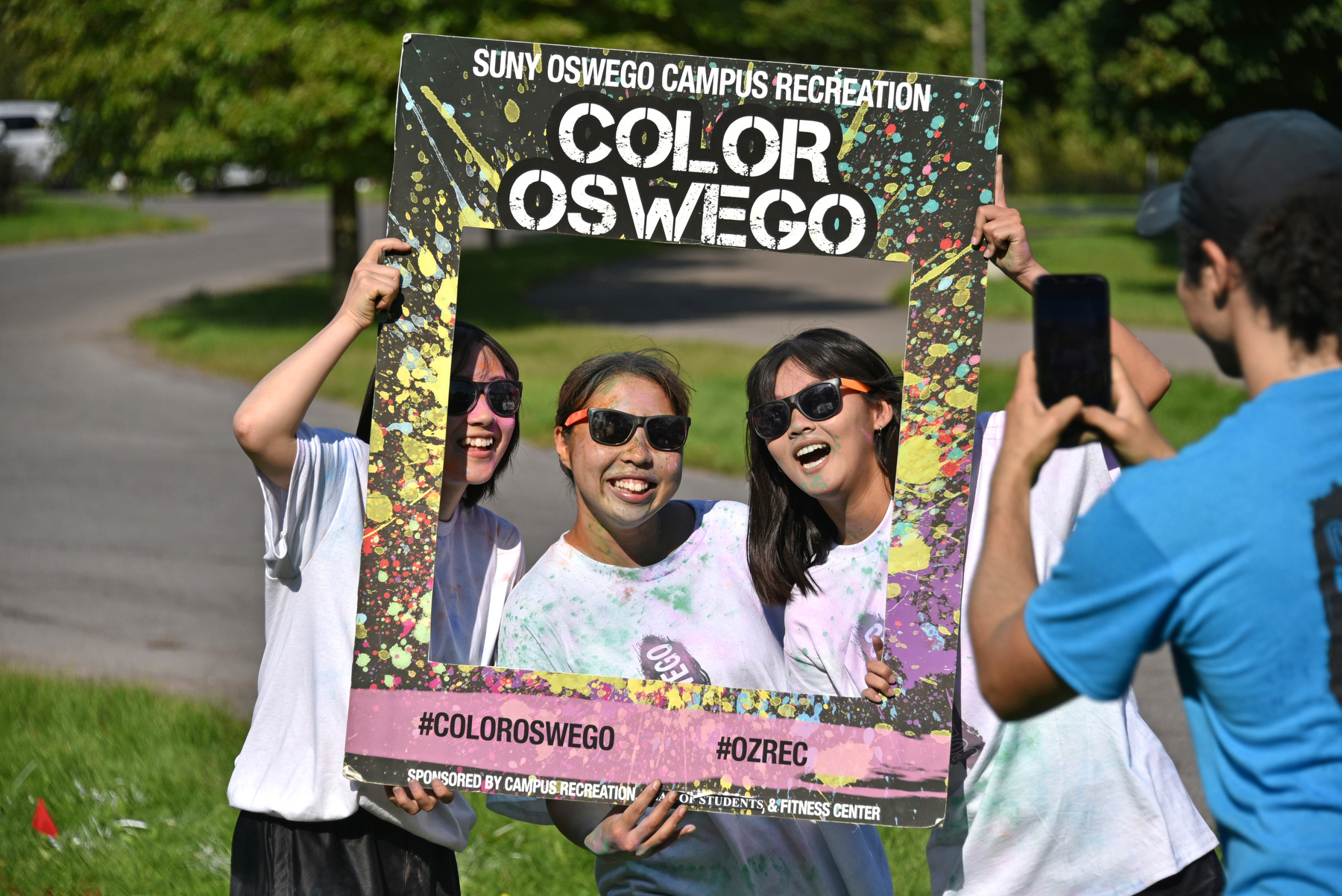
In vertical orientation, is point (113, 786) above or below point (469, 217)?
below

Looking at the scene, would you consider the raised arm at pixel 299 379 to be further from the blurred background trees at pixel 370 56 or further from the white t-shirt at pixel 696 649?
the blurred background trees at pixel 370 56

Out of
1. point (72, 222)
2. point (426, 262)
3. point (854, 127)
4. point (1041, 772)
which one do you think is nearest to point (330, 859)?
point (426, 262)

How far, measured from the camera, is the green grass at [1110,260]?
18562 mm

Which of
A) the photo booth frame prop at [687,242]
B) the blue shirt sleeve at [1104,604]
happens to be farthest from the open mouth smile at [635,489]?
the blue shirt sleeve at [1104,604]

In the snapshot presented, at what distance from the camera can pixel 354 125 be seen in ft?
47.1

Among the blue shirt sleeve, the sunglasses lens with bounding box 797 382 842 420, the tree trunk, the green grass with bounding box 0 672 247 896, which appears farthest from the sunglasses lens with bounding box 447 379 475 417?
the tree trunk

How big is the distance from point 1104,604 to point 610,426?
1.26 metres

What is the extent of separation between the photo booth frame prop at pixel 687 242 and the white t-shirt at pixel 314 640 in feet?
0.38

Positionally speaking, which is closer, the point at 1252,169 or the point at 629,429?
the point at 1252,169

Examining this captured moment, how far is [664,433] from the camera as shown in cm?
274

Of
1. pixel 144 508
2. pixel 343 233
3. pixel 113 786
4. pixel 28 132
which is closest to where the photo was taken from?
pixel 113 786

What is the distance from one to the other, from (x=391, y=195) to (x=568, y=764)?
1.16 m

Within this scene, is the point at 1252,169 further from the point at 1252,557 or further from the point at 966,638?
the point at 966,638

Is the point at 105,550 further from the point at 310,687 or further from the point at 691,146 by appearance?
the point at 691,146
